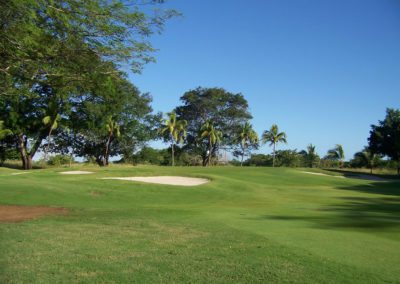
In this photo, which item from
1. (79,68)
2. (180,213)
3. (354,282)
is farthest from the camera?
(180,213)

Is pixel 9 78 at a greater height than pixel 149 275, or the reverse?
pixel 9 78

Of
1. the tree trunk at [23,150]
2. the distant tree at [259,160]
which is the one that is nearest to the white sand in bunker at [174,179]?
the tree trunk at [23,150]

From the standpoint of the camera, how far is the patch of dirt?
15.2m

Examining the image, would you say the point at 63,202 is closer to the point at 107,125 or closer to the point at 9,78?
the point at 9,78

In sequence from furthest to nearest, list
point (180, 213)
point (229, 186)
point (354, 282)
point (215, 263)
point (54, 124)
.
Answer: point (54, 124) → point (229, 186) → point (180, 213) → point (215, 263) → point (354, 282)

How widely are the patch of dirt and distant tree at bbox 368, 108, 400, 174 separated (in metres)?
56.5

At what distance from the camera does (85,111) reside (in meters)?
59.0

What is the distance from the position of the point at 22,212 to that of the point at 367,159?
223 feet

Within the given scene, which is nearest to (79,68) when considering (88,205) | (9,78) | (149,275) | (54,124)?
(9,78)

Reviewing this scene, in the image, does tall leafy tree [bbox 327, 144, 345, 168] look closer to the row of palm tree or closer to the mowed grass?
the row of palm tree

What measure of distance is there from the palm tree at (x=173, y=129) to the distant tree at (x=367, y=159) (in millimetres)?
29970

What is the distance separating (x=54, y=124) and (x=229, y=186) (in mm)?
32990

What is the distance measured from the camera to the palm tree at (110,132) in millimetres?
60434

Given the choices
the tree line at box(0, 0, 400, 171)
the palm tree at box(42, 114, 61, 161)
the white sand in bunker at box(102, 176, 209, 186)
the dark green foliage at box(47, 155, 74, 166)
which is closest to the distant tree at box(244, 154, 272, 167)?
the tree line at box(0, 0, 400, 171)
